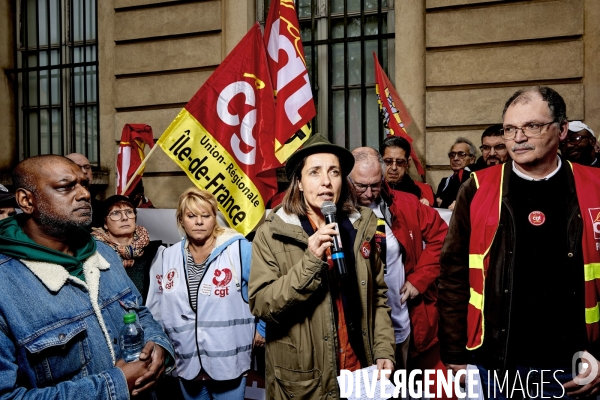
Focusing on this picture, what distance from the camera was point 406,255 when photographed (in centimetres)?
372

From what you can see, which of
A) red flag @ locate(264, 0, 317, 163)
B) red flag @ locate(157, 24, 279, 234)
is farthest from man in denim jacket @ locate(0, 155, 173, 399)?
red flag @ locate(264, 0, 317, 163)

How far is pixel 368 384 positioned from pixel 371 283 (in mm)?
538

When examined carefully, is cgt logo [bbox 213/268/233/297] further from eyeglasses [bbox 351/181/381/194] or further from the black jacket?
the black jacket

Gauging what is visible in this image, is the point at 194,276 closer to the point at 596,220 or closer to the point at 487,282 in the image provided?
the point at 487,282

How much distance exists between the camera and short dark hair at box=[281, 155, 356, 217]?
2793 mm

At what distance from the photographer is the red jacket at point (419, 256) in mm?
3682

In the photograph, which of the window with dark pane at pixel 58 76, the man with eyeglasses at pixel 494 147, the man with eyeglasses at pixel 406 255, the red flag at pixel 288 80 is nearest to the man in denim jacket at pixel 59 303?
the man with eyeglasses at pixel 406 255

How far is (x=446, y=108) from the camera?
21.7 ft

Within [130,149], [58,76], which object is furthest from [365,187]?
[58,76]

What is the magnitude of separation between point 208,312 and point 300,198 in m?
1.13

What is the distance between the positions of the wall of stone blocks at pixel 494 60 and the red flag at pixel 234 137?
2925 millimetres

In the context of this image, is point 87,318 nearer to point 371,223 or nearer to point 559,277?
point 371,223

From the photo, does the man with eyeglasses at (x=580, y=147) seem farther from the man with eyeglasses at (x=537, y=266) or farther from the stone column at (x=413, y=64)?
the stone column at (x=413, y=64)

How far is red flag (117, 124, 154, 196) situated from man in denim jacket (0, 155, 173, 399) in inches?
162
